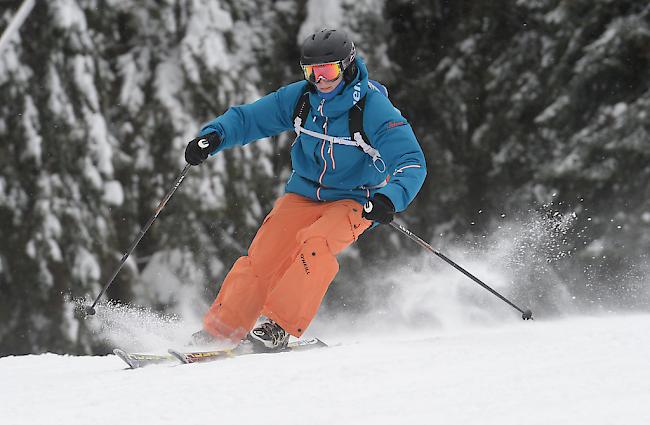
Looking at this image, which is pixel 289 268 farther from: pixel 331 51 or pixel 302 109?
pixel 331 51

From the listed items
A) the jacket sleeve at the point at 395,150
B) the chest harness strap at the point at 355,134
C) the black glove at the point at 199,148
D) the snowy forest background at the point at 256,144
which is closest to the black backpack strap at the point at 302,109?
the chest harness strap at the point at 355,134

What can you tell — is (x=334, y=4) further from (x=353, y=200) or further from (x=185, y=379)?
(x=185, y=379)

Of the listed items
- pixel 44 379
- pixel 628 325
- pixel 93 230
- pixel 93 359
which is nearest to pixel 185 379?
pixel 44 379

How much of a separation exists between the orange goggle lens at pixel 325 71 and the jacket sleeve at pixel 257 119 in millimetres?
344

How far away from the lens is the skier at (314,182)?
478cm

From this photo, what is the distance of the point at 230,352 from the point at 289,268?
54cm

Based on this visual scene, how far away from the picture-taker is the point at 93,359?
5.01 meters

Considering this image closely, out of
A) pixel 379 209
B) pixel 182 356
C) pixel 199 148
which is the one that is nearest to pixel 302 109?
pixel 199 148

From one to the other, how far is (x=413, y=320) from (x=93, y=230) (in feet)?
16.7

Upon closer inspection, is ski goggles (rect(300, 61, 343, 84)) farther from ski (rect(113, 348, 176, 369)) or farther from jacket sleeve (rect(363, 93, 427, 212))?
ski (rect(113, 348, 176, 369))

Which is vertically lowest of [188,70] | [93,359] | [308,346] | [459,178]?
[459,178]

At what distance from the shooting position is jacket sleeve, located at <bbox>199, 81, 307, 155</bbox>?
5258 millimetres

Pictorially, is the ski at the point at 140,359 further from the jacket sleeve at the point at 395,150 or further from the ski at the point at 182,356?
the jacket sleeve at the point at 395,150

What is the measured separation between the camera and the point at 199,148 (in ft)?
16.7
